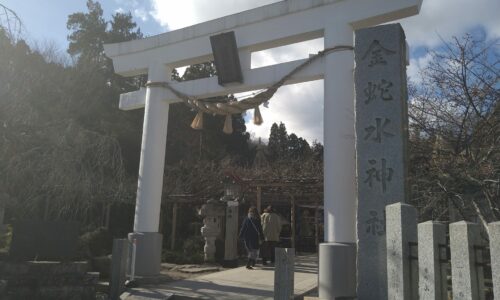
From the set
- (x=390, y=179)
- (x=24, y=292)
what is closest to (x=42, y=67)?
(x=24, y=292)

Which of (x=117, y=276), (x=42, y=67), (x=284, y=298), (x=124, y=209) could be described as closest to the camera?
(x=284, y=298)

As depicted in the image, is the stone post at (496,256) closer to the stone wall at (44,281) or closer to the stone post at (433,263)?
the stone post at (433,263)

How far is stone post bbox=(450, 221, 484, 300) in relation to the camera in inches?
145

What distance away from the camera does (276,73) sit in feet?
28.6

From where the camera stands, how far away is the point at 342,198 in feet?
24.1

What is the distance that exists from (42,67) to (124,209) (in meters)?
7.26

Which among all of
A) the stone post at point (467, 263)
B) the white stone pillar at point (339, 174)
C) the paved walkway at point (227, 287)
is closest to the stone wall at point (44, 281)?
the paved walkway at point (227, 287)

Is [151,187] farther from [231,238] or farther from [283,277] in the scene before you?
[283,277]

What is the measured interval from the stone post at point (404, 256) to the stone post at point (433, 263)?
281 millimetres

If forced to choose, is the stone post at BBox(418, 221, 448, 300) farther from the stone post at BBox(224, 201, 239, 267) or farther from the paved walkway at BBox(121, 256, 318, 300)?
the stone post at BBox(224, 201, 239, 267)

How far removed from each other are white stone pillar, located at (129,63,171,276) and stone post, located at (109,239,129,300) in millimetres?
1286

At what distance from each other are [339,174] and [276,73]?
2.65 meters

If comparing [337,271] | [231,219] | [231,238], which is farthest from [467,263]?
[231,219]

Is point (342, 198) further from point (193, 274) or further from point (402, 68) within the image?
point (193, 274)
